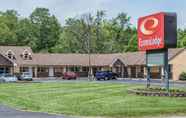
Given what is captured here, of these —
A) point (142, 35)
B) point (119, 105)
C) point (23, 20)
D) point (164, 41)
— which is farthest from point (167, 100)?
point (23, 20)

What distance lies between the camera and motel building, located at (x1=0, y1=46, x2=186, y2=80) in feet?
264

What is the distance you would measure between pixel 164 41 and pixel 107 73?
141 ft

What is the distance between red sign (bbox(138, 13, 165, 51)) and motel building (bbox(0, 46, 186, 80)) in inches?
1697

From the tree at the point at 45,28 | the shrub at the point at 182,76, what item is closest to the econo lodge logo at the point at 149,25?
the shrub at the point at 182,76

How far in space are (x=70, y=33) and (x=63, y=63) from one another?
19799mm

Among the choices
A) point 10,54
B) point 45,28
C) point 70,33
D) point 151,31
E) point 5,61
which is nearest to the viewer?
point 151,31

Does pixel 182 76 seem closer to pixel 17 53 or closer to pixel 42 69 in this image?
pixel 42 69

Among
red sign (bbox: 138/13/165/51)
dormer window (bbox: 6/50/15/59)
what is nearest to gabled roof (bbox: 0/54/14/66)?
dormer window (bbox: 6/50/15/59)

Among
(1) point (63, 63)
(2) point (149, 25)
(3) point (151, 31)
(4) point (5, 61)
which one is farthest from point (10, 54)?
(3) point (151, 31)

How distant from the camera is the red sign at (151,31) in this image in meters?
30.1

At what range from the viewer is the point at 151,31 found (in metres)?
31.4

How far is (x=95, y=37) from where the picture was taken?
107375mm

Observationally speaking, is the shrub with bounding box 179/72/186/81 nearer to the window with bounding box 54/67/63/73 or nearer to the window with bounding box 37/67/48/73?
the window with bounding box 54/67/63/73

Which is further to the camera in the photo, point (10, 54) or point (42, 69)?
point (42, 69)
